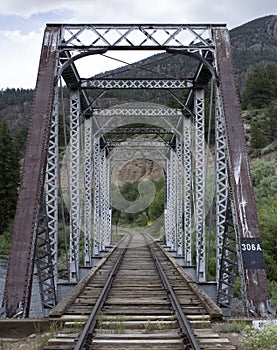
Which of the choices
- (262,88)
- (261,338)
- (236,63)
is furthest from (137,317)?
(236,63)

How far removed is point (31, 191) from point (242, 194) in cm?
396

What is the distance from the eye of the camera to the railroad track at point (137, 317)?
5.92 m

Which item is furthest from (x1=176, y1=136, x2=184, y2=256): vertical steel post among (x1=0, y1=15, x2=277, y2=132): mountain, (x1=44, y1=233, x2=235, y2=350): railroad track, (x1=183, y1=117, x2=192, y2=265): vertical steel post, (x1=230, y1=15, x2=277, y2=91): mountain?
(x1=230, y1=15, x2=277, y2=91): mountain

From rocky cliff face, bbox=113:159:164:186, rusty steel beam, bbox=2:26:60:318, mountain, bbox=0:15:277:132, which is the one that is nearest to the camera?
rusty steel beam, bbox=2:26:60:318

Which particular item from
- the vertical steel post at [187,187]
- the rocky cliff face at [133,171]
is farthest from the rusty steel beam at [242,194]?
the rocky cliff face at [133,171]

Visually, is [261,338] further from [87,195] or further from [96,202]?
[96,202]

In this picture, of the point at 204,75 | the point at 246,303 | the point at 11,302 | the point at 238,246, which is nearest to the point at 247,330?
the point at 246,303

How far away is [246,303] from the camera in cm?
839

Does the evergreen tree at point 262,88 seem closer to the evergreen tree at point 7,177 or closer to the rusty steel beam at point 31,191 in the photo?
the evergreen tree at point 7,177

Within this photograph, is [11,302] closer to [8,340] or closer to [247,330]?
[8,340]

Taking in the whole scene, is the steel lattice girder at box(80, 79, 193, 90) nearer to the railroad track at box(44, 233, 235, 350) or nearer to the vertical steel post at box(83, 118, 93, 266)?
the vertical steel post at box(83, 118, 93, 266)

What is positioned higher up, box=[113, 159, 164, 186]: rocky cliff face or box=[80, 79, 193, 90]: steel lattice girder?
box=[113, 159, 164, 186]: rocky cliff face

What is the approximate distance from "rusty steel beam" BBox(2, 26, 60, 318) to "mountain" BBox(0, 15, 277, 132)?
316 feet

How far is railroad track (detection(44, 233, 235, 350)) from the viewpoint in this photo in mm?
5918
